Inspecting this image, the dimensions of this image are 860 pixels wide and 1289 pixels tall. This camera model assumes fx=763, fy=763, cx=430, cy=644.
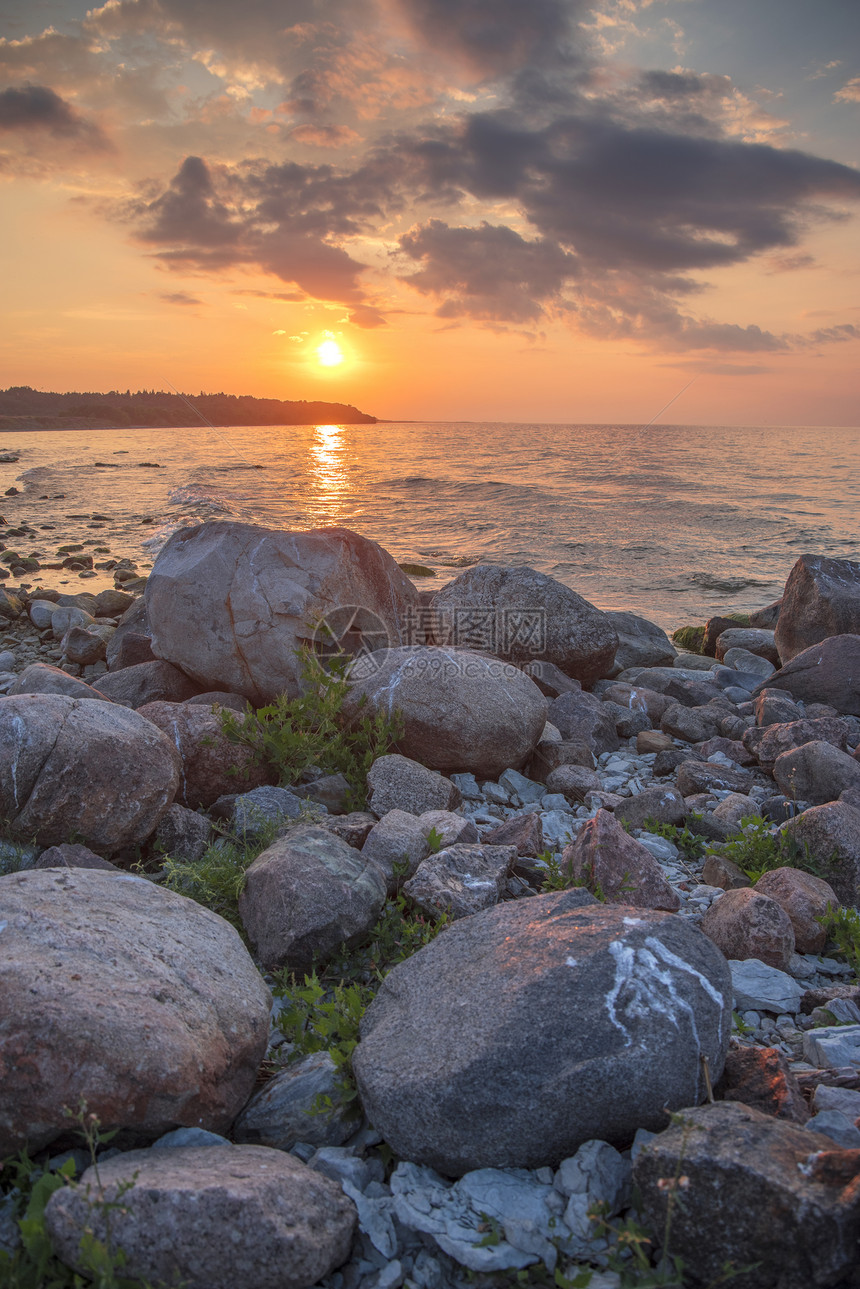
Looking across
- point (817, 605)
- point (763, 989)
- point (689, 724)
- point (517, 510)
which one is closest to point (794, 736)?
point (689, 724)

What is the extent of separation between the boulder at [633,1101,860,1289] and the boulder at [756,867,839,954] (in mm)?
1925

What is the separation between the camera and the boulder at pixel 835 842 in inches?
174

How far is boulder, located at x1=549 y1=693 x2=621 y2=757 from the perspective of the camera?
23.1ft

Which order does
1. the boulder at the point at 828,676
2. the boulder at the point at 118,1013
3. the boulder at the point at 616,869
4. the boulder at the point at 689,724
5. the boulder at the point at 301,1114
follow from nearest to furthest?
1. the boulder at the point at 118,1013
2. the boulder at the point at 301,1114
3. the boulder at the point at 616,869
4. the boulder at the point at 689,724
5. the boulder at the point at 828,676

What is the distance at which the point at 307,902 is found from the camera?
12.0 ft

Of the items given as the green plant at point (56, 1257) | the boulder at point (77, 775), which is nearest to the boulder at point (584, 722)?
the boulder at point (77, 775)

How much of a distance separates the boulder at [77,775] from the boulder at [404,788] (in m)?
1.31

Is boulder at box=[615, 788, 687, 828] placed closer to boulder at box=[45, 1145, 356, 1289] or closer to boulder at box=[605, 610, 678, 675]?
boulder at box=[45, 1145, 356, 1289]

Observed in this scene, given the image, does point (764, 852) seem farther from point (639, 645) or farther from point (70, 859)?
point (639, 645)

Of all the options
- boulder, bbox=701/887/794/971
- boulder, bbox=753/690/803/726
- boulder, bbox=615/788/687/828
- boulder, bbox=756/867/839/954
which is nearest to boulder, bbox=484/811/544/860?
boulder, bbox=615/788/687/828

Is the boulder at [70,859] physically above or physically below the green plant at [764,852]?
above

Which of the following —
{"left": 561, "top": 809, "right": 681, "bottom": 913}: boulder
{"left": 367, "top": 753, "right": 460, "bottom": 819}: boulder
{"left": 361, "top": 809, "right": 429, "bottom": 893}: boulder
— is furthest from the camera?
{"left": 367, "top": 753, "right": 460, "bottom": 819}: boulder

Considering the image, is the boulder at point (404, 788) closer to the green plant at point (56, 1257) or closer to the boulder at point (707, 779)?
the boulder at point (707, 779)

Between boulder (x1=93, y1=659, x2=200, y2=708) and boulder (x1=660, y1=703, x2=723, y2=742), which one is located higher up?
boulder (x1=93, y1=659, x2=200, y2=708)
